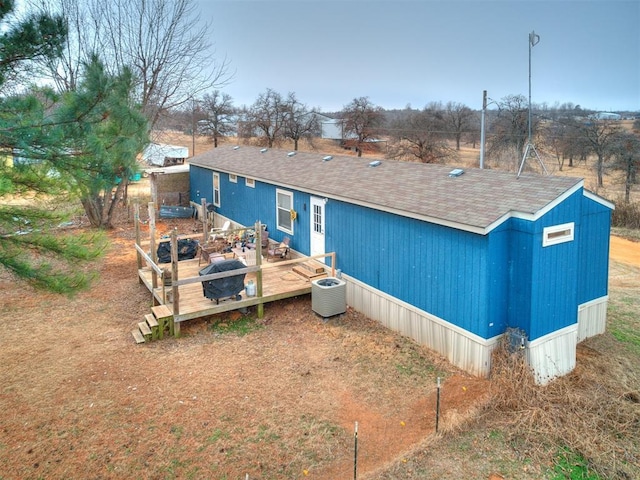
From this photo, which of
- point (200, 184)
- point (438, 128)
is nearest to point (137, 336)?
point (200, 184)

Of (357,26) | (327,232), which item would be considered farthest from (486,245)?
(357,26)

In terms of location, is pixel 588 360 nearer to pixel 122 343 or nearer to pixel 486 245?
pixel 486 245

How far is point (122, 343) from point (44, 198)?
3.55m

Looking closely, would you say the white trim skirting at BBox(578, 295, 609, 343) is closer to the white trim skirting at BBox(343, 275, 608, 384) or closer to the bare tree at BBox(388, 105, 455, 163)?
the white trim skirting at BBox(343, 275, 608, 384)

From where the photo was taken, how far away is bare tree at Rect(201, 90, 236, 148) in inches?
1836

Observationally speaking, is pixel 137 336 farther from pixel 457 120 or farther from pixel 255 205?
pixel 457 120

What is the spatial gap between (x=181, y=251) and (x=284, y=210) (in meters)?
3.12

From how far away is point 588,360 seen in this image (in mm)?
8445

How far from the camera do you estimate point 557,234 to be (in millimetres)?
7562

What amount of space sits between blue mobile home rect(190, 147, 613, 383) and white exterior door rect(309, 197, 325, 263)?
0.13 ft

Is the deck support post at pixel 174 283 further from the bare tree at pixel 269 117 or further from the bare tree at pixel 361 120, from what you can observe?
the bare tree at pixel 361 120

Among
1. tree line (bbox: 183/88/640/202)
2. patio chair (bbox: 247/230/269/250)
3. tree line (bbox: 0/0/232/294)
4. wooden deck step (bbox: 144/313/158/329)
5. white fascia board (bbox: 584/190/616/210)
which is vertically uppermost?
tree line (bbox: 183/88/640/202)

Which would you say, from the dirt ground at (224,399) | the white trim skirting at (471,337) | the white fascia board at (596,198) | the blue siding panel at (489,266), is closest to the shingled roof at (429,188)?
the blue siding panel at (489,266)

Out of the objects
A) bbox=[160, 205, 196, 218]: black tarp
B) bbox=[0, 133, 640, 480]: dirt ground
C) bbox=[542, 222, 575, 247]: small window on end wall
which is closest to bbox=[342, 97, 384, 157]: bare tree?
bbox=[160, 205, 196, 218]: black tarp
